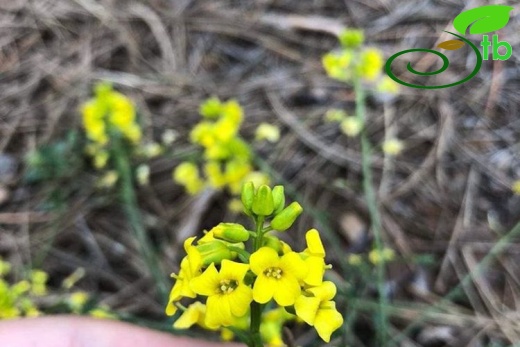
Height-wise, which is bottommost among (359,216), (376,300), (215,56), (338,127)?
(376,300)

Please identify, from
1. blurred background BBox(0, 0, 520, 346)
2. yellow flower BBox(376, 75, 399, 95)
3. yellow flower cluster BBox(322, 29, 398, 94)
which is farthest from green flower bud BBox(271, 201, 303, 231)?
yellow flower BBox(376, 75, 399, 95)

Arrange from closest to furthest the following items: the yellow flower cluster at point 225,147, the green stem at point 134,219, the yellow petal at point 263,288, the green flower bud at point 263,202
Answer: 1. the yellow petal at point 263,288
2. the green flower bud at point 263,202
3. the green stem at point 134,219
4. the yellow flower cluster at point 225,147

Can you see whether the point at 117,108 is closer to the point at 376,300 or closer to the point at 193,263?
the point at 376,300

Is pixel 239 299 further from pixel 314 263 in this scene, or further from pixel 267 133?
pixel 267 133

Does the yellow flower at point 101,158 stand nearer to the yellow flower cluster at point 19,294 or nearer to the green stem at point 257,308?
the yellow flower cluster at point 19,294

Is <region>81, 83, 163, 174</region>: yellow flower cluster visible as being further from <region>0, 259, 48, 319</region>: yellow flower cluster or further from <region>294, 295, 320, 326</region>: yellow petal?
<region>294, 295, 320, 326</region>: yellow petal

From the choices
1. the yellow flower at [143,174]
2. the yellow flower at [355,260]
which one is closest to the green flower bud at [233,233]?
the yellow flower at [355,260]

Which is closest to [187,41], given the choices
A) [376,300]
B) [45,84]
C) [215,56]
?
[215,56]

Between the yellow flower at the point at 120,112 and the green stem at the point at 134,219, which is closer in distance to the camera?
the green stem at the point at 134,219
